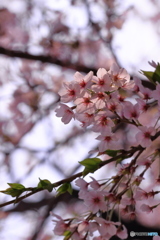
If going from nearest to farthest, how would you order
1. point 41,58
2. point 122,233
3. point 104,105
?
point 104,105
point 122,233
point 41,58

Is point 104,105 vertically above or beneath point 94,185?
above

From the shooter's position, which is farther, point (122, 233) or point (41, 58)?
point (41, 58)

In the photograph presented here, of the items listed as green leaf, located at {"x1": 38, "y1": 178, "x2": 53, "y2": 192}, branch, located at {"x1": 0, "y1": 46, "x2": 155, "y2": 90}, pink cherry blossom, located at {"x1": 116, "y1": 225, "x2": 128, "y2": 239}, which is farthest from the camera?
branch, located at {"x1": 0, "y1": 46, "x2": 155, "y2": 90}

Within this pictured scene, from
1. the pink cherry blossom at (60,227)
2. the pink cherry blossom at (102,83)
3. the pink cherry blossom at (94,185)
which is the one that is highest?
the pink cherry blossom at (102,83)

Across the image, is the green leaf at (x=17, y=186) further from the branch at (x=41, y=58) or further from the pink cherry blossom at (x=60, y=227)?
the branch at (x=41, y=58)

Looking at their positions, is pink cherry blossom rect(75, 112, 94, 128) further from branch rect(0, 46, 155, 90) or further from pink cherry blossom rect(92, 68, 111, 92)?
branch rect(0, 46, 155, 90)

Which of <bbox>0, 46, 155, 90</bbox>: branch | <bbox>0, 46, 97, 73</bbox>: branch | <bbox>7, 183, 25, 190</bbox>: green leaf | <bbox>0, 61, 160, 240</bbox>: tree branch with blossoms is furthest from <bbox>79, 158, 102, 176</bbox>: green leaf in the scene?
<bbox>0, 46, 97, 73</bbox>: branch

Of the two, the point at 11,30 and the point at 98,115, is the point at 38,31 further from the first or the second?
the point at 98,115

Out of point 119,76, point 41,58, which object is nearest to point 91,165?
point 119,76

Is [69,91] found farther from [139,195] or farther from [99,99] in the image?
[139,195]

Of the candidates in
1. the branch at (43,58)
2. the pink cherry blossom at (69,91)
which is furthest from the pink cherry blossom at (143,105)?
the branch at (43,58)

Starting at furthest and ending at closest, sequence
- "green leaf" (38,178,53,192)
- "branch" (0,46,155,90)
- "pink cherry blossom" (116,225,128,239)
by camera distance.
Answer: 1. "branch" (0,46,155,90)
2. "pink cherry blossom" (116,225,128,239)
3. "green leaf" (38,178,53,192)

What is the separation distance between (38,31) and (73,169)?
98cm

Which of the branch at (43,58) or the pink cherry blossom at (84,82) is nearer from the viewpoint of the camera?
the pink cherry blossom at (84,82)
